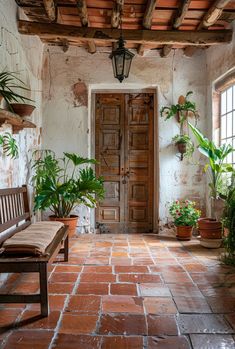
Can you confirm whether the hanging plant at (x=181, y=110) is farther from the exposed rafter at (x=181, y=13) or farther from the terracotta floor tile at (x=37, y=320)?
the terracotta floor tile at (x=37, y=320)

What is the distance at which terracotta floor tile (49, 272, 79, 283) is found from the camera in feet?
9.24

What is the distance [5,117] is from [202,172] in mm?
3486

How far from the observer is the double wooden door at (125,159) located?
206 inches

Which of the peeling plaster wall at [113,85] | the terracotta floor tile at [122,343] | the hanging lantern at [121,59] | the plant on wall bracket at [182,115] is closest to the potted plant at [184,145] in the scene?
the plant on wall bracket at [182,115]

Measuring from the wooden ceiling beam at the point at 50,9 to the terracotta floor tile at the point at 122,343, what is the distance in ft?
12.0

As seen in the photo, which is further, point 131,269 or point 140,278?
point 131,269

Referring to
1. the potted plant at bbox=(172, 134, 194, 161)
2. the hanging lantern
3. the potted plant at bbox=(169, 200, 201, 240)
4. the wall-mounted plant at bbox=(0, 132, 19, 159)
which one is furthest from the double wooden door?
the wall-mounted plant at bbox=(0, 132, 19, 159)

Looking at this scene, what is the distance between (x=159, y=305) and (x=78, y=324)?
26.1 inches

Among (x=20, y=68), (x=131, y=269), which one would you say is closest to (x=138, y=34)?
(x=20, y=68)

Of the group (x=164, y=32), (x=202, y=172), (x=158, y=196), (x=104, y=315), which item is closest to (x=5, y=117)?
(x=104, y=315)

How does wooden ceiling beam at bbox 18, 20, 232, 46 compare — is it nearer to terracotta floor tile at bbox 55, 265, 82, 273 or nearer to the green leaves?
the green leaves

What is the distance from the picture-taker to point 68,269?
3.15m

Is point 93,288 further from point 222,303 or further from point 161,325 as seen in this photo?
point 222,303

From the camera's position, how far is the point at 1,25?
311 cm
